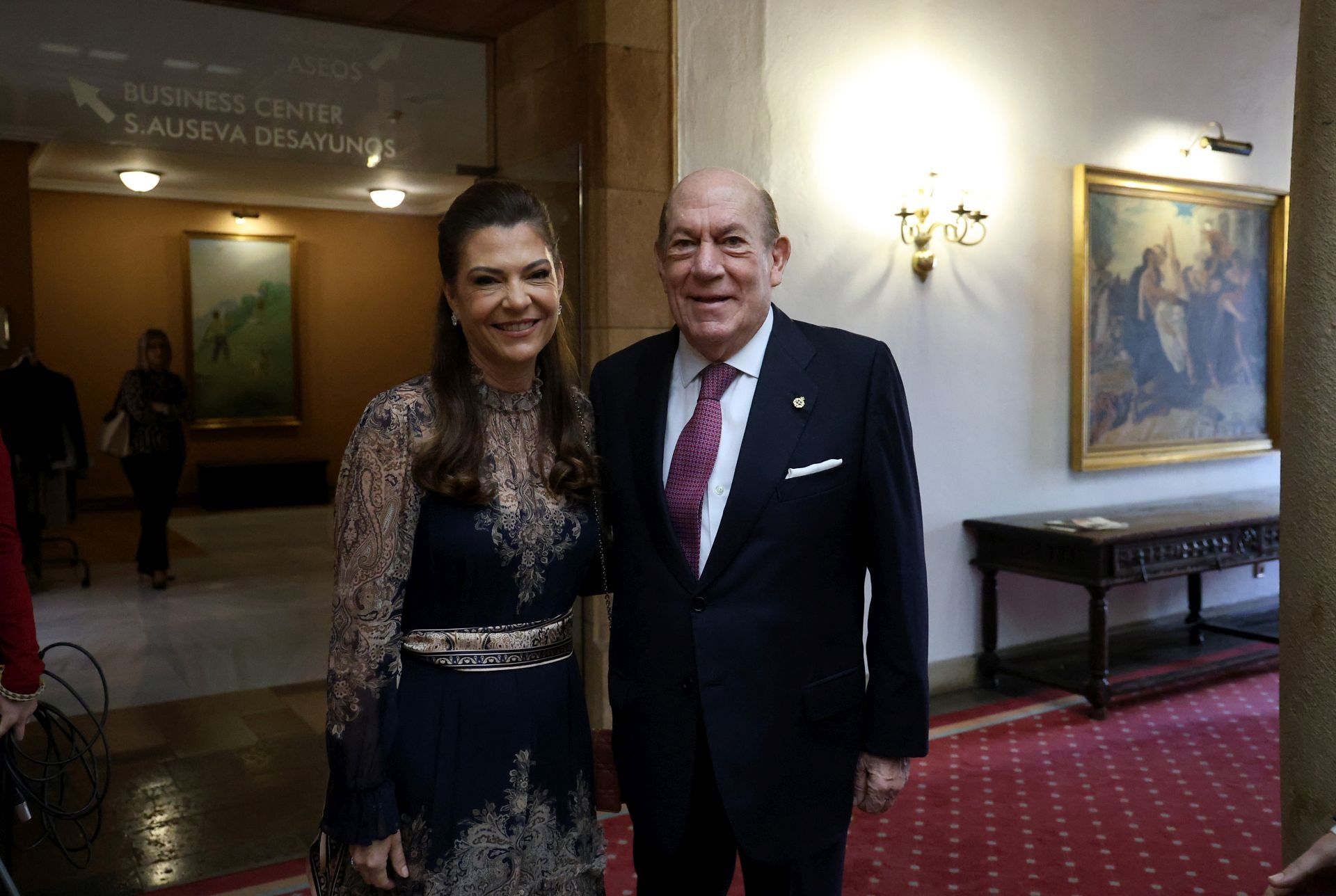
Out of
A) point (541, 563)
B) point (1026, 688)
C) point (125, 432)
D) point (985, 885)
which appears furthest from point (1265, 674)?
point (125, 432)

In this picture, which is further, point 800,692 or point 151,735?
point 151,735

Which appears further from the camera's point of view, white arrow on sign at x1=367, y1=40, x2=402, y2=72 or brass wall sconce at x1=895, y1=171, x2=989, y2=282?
brass wall sconce at x1=895, y1=171, x2=989, y2=282

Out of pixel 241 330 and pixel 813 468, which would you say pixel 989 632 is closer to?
pixel 813 468

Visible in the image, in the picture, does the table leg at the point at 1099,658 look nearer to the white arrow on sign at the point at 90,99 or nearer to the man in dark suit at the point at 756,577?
the man in dark suit at the point at 756,577

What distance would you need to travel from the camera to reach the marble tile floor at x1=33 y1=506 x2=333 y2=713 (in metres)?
5.57

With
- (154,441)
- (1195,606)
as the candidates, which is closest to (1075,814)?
(1195,606)

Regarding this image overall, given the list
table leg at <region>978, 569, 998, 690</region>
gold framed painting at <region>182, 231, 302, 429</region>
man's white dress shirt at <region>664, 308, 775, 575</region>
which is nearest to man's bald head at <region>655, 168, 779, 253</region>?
man's white dress shirt at <region>664, 308, 775, 575</region>

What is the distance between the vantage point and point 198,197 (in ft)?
42.0

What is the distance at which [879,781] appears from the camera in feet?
7.19

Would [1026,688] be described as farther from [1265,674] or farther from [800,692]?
[800,692]

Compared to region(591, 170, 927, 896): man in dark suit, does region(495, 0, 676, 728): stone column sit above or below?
above

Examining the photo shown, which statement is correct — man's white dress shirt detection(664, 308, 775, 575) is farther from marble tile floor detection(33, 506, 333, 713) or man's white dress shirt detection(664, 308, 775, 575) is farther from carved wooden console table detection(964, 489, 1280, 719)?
marble tile floor detection(33, 506, 333, 713)

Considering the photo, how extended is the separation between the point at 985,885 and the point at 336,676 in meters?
2.47

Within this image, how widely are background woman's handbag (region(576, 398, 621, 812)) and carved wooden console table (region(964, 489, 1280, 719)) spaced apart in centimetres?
364
